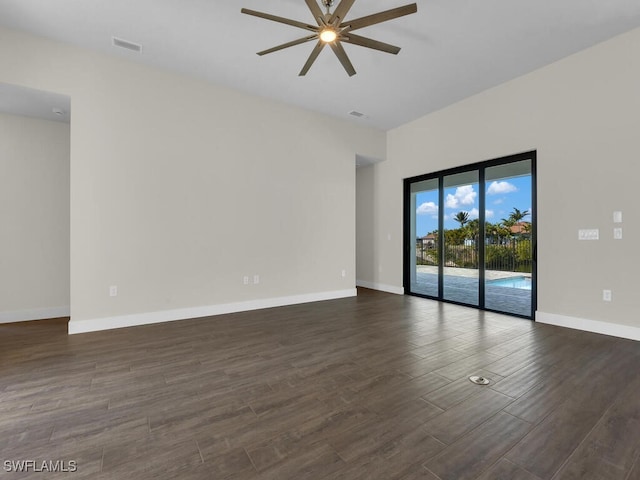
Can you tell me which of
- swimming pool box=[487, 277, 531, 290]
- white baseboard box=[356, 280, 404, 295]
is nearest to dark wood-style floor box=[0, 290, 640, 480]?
swimming pool box=[487, 277, 531, 290]

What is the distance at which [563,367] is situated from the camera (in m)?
2.54

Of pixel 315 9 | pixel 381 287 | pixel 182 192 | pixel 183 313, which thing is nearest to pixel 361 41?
pixel 315 9

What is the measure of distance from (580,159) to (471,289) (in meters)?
2.69

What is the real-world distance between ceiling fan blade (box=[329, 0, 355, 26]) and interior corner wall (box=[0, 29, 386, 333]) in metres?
2.51

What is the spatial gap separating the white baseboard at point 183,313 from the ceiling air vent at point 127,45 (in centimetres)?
325

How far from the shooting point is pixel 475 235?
4781 mm

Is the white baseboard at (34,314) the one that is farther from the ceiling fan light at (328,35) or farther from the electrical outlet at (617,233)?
the electrical outlet at (617,233)

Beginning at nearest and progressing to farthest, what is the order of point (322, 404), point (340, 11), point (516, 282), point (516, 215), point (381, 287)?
point (322, 404)
point (340, 11)
point (516, 215)
point (516, 282)
point (381, 287)

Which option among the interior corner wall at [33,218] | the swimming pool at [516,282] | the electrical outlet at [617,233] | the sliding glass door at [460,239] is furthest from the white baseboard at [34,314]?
the electrical outlet at [617,233]

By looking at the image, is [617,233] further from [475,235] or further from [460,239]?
[460,239]

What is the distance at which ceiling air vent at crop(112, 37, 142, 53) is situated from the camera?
131 inches

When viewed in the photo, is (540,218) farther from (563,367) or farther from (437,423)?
(437,423)

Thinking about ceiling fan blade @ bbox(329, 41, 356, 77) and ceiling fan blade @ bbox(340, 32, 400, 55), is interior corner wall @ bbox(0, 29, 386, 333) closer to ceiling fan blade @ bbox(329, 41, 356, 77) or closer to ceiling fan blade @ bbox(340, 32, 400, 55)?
ceiling fan blade @ bbox(329, 41, 356, 77)

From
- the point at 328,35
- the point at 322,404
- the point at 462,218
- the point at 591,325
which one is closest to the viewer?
the point at 322,404
